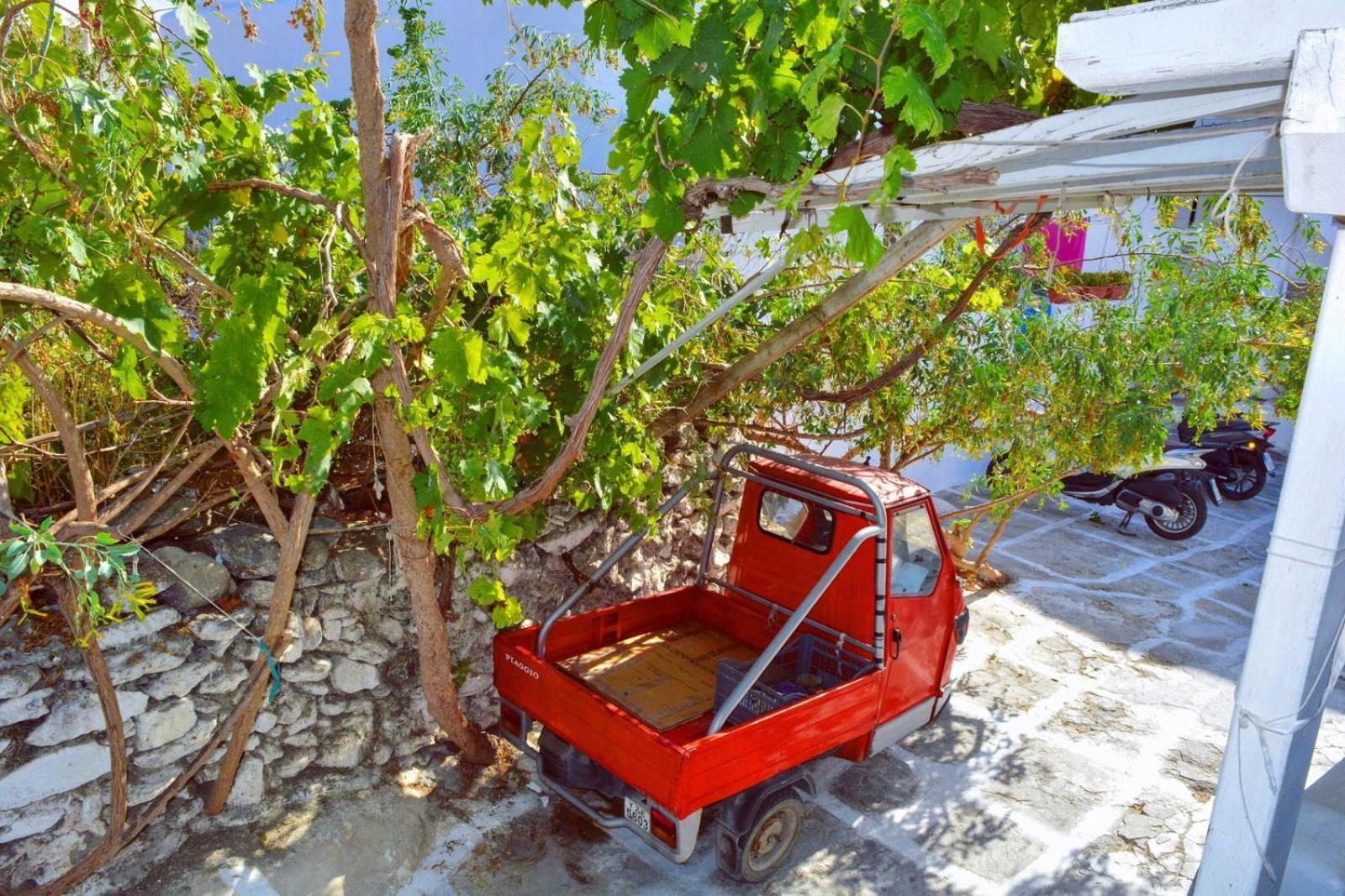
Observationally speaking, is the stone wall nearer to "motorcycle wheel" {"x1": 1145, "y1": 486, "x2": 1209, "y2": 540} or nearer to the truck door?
the truck door

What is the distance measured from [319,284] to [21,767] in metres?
2.43

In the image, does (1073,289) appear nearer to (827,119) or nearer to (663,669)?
(663,669)

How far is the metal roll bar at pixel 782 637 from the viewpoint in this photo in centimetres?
399

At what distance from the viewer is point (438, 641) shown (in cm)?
480

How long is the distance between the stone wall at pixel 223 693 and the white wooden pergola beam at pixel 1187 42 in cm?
317

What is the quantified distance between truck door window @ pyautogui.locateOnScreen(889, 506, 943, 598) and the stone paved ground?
4.09 ft

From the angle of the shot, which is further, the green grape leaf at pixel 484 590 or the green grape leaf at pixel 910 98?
the green grape leaf at pixel 484 590

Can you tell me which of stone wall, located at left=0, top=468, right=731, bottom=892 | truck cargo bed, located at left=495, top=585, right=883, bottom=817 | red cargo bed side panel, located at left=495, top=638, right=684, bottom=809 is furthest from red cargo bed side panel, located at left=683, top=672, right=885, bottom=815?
stone wall, located at left=0, top=468, right=731, bottom=892

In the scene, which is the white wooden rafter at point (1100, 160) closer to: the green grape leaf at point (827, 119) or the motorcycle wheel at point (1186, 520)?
the green grape leaf at point (827, 119)

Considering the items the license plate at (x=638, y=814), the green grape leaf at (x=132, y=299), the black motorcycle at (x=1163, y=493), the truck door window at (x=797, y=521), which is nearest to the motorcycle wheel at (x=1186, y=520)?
the black motorcycle at (x=1163, y=493)

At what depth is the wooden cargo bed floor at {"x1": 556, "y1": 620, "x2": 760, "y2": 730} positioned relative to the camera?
475 centimetres

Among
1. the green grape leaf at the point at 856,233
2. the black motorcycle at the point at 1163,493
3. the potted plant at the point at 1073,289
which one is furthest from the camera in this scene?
the black motorcycle at the point at 1163,493

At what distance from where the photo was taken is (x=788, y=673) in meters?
5.11

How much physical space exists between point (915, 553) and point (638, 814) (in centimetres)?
216
